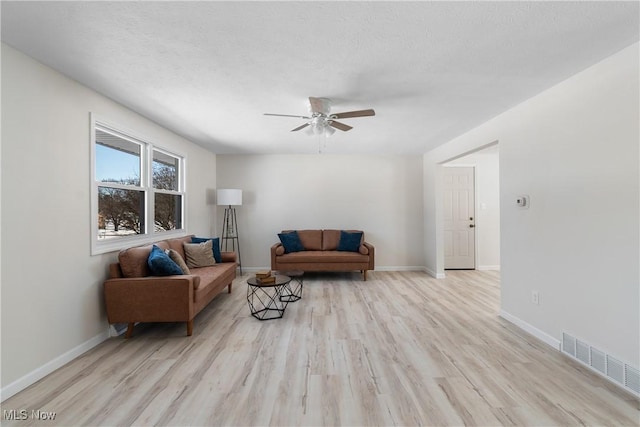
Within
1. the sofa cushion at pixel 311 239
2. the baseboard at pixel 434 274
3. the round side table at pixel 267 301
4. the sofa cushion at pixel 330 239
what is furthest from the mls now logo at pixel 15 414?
the baseboard at pixel 434 274

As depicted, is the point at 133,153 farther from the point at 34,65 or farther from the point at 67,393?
the point at 67,393

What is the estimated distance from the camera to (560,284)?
8.14ft

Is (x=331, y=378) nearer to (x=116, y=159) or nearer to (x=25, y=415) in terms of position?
(x=25, y=415)

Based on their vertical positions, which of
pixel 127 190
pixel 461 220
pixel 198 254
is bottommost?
pixel 198 254

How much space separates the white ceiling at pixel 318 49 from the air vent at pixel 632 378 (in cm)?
229

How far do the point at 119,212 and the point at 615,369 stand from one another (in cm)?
476

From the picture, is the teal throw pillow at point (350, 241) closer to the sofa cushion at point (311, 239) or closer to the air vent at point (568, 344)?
the sofa cushion at point (311, 239)

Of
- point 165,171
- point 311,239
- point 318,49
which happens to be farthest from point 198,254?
point 318,49

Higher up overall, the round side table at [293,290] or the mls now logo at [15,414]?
the round side table at [293,290]

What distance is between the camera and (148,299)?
8.78ft

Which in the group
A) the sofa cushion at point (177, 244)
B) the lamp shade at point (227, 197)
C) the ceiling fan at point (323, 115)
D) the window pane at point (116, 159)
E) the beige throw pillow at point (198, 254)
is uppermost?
the ceiling fan at point (323, 115)

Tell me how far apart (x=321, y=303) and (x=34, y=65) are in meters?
3.67

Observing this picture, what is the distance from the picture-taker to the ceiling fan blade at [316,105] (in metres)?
2.57

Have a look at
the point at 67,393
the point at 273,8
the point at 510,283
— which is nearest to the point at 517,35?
the point at 273,8
